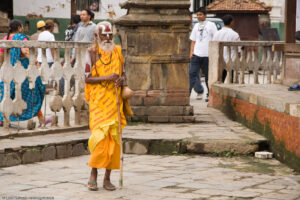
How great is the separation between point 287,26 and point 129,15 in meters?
2.87

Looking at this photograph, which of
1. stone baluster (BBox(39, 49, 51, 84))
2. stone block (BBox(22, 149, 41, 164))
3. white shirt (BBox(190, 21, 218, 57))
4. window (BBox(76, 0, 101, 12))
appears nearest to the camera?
stone block (BBox(22, 149, 41, 164))

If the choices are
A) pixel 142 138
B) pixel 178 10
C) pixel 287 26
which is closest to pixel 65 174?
pixel 142 138

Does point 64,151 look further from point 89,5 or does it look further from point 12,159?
point 89,5

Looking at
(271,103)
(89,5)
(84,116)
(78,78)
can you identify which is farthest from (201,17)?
(89,5)

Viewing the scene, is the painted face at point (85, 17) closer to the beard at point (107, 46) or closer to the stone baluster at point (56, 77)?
the stone baluster at point (56, 77)

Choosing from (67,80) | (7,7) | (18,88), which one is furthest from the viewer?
(7,7)

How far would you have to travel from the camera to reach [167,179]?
6.66m

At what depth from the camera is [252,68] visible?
40.7 ft

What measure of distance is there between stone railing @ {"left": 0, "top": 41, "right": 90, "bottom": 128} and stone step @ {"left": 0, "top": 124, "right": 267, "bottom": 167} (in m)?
0.33

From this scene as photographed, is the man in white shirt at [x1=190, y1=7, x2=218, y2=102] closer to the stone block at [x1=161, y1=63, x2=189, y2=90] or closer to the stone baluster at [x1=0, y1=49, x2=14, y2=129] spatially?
the stone block at [x1=161, y1=63, x2=189, y2=90]

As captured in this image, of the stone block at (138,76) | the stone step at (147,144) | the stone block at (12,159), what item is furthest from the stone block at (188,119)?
the stone block at (12,159)

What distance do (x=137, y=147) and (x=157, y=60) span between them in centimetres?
186

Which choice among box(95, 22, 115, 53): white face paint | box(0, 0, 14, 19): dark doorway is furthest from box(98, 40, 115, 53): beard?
box(0, 0, 14, 19): dark doorway

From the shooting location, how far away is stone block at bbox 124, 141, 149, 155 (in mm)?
8266
